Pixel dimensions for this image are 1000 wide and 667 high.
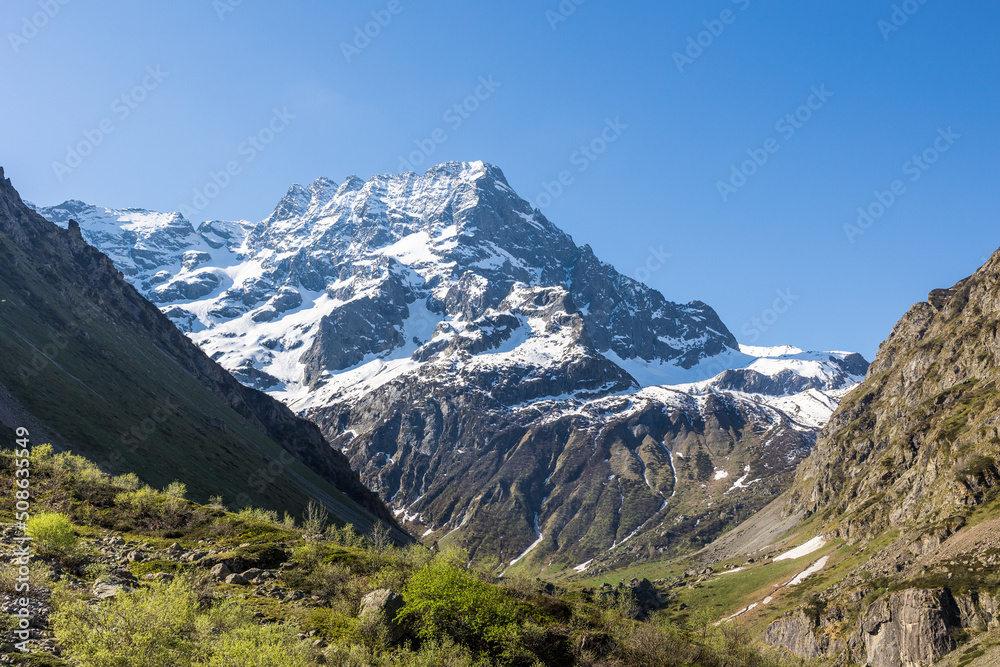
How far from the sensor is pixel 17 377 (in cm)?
12569

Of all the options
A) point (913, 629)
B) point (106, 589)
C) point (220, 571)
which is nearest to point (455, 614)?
point (220, 571)

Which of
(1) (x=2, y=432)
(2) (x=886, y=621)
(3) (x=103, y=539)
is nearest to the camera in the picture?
(3) (x=103, y=539)

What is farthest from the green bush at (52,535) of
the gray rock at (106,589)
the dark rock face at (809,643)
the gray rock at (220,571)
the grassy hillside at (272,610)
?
the dark rock face at (809,643)

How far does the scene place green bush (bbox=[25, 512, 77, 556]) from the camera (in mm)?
35750

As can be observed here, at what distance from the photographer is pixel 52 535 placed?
36.3 metres

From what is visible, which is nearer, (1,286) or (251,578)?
(251,578)

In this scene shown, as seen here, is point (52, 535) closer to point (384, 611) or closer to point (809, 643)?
point (384, 611)

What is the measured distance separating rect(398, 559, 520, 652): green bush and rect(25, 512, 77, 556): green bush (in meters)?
22.2

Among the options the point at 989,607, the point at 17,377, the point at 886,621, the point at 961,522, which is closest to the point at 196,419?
the point at 17,377

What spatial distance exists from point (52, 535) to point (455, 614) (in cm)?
2597

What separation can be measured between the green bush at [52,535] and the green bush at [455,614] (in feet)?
72.9

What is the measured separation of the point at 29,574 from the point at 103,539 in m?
18.9

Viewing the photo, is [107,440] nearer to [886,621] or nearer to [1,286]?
[1,286]

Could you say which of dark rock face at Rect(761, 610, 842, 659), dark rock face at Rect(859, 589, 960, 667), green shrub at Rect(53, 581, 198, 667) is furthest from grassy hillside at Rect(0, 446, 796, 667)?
dark rock face at Rect(761, 610, 842, 659)
